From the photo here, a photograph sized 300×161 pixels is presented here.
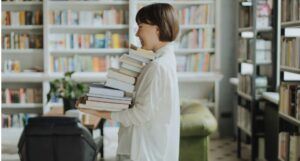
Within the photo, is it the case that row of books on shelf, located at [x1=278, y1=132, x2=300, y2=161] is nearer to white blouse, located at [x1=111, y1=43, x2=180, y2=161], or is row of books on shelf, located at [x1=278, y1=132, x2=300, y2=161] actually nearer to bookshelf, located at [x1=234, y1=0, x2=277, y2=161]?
bookshelf, located at [x1=234, y1=0, x2=277, y2=161]

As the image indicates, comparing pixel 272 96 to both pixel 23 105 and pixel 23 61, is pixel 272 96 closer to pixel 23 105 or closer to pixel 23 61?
pixel 23 105

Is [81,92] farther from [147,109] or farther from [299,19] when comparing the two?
[147,109]

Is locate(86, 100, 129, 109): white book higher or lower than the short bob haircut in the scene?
lower

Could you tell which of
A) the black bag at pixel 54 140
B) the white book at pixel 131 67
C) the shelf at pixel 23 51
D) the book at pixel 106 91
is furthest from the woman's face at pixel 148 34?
the shelf at pixel 23 51

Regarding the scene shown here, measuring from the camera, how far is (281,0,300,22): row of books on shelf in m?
3.91

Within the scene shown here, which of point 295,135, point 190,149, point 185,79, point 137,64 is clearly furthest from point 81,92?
point 137,64

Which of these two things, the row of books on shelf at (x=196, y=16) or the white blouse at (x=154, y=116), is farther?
the row of books on shelf at (x=196, y=16)

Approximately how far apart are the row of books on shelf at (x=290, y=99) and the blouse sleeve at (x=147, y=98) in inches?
90.5

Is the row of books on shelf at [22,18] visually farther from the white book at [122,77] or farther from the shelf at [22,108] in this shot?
the white book at [122,77]

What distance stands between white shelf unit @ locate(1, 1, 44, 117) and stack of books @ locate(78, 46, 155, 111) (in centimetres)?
532

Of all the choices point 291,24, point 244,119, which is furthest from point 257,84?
point 291,24

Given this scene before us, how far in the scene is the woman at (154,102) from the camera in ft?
6.10

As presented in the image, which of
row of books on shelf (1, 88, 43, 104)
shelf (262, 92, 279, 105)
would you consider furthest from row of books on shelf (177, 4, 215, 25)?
row of books on shelf (1, 88, 43, 104)

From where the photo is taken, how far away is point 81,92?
18.1 feet
